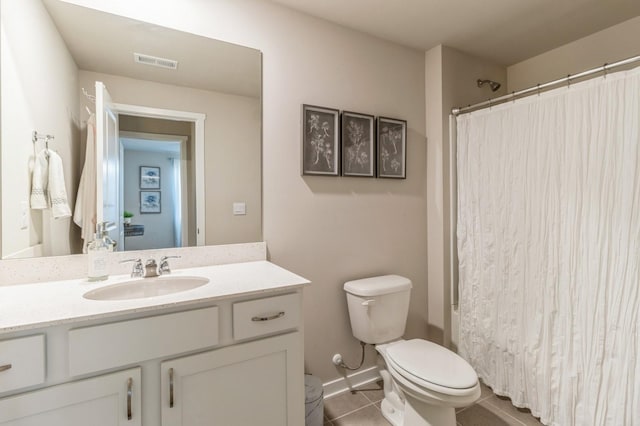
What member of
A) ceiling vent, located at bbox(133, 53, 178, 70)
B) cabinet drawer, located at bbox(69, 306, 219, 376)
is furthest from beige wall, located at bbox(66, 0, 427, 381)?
cabinet drawer, located at bbox(69, 306, 219, 376)

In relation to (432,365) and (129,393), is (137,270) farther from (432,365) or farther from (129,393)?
(432,365)

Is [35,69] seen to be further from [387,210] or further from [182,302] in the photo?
[387,210]

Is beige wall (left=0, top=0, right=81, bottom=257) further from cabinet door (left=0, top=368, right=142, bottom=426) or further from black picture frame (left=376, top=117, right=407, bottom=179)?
black picture frame (left=376, top=117, right=407, bottom=179)

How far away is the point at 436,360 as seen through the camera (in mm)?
1567

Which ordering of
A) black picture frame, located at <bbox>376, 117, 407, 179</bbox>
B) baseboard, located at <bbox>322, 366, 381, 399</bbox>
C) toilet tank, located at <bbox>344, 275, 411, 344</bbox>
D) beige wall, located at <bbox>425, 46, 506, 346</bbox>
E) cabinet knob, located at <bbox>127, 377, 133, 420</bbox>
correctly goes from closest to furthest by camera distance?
cabinet knob, located at <bbox>127, 377, 133, 420</bbox> < toilet tank, located at <bbox>344, 275, 411, 344</bbox> < baseboard, located at <bbox>322, 366, 381, 399</bbox> < black picture frame, located at <bbox>376, 117, 407, 179</bbox> < beige wall, located at <bbox>425, 46, 506, 346</bbox>

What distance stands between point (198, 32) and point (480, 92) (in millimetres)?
2048

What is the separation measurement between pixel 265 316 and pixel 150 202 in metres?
0.83

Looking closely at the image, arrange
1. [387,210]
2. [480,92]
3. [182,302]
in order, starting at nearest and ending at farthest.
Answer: [182,302] < [387,210] < [480,92]

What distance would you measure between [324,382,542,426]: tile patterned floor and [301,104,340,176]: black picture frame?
4.64ft

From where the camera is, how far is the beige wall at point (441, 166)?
7.39ft

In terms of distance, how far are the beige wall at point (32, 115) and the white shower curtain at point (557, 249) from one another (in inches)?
87.8

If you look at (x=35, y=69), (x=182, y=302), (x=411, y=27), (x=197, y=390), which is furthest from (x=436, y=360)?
(x=35, y=69)

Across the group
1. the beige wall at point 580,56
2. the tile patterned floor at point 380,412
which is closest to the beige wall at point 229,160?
the tile patterned floor at point 380,412

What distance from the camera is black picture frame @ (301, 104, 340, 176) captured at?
187 cm
